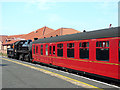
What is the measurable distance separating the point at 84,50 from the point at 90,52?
72cm

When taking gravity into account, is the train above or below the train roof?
below

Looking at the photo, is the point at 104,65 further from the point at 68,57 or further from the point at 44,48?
the point at 44,48

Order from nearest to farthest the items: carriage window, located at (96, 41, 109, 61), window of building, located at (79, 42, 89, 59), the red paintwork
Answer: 1. the red paintwork
2. carriage window, located at (96, 41, 109, 61)
3. window of building, located at (79, 42, 89, 59)

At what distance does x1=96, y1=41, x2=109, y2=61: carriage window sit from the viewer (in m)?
8.53

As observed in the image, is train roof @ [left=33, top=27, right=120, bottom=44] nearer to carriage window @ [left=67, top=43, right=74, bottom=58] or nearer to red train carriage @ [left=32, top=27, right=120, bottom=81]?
red train carriage @ [left=32, top=27, right=120, bottom=81]

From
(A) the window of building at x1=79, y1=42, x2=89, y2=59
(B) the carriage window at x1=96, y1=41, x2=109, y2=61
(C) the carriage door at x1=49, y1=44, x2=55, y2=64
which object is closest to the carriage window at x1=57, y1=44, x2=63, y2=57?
(C) the carriage door at x1=49, y1=44, x2=55, y2=64

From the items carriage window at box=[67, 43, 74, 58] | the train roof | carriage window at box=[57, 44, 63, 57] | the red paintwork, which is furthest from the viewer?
carriage window at box=[57, 44, 63, 57]

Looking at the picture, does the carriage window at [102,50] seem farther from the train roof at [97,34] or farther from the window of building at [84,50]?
the window of building at [84,50]

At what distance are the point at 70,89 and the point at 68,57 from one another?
484 cm

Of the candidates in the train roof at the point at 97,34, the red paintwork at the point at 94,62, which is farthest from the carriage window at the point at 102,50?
the train roof at the point at 97,34

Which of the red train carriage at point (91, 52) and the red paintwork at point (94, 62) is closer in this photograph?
the red paintwork at point (94, 62)

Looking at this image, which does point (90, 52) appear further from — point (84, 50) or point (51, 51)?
point (51, 51)

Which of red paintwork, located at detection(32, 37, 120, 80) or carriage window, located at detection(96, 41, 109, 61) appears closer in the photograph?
red paintwork, located at detection(32, 37, 120, 80)

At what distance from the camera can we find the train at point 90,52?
8133mm
